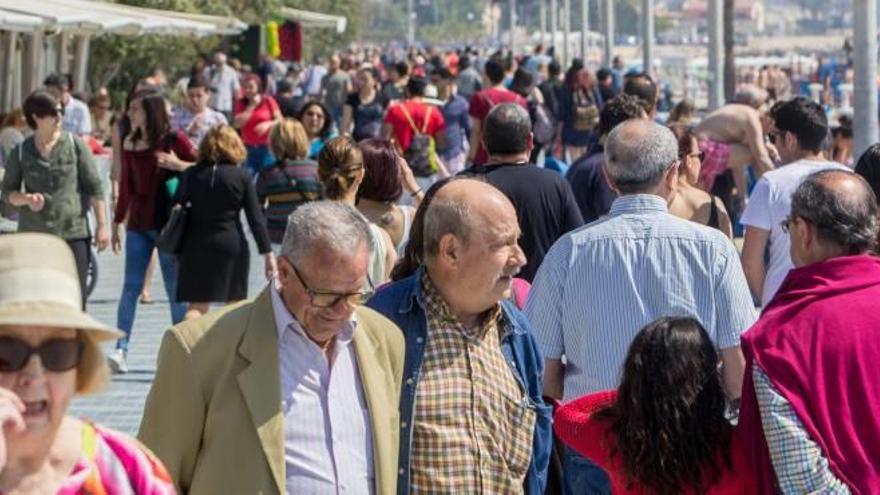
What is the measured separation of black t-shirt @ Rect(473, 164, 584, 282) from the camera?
848 centimetres

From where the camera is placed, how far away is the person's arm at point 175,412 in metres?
4.65

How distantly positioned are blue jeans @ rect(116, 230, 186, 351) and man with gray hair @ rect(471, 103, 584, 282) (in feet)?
11.9

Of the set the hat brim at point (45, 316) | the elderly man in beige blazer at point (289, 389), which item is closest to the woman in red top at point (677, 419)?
the elderly man in beige blazer at point (289, 389)

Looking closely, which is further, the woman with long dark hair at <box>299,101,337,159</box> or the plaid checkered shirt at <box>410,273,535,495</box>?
the woman with long dark hair at <box>299,101,337,159</box>

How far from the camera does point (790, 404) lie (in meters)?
5.08

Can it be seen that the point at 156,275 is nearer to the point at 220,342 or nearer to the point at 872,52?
the point at 872,52

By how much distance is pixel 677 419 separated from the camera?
515cm

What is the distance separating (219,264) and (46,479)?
8.33 metres

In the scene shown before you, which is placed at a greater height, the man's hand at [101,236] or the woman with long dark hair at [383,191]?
the woman with long dark hair at [383,191]

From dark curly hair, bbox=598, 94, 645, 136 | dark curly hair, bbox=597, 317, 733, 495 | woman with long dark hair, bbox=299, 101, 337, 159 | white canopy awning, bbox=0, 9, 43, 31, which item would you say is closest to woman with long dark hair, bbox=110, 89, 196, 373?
woman with long dark hair, bbox=299, 101, 337, 159

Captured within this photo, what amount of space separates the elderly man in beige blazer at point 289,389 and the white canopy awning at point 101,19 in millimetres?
14108

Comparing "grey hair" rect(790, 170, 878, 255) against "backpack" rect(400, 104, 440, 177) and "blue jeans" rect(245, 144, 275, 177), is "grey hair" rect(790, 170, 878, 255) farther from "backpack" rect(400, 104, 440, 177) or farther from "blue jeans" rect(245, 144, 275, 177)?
"blue jeans" rect(245, 144, 275, 177)

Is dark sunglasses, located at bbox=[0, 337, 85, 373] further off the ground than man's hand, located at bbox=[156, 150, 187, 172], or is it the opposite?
dark sunglasses, located at bbox=[0, 337, 85, 373]

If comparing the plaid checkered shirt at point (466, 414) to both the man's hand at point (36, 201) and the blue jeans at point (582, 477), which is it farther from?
the man's hand at point (36, 201)
